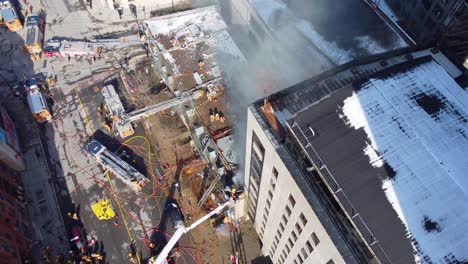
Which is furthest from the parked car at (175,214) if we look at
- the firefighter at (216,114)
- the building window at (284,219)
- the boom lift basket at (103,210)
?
the building window at (284,219)

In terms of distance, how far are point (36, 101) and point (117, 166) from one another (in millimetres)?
18064

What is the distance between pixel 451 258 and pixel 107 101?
48.7 metres

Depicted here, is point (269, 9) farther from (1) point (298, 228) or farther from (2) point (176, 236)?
(1) point (298, 228)

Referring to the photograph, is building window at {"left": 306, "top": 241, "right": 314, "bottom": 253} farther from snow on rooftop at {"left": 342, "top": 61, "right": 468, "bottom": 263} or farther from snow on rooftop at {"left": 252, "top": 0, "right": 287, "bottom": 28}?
snow on rooftop at {"left": 252, "top": 0, "right": 287, "bottom": 28}

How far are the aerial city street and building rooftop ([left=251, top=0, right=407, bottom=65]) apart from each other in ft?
0.90

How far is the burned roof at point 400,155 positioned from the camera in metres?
23.5

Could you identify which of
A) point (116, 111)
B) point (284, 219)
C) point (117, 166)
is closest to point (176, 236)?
point (117, 166)

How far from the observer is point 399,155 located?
2592 centimetres

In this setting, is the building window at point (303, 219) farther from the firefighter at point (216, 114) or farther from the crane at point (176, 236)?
the firefighter at point (216, 114)

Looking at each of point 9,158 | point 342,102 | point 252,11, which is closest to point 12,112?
point 9,158

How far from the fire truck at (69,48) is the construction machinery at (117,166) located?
19.0 m

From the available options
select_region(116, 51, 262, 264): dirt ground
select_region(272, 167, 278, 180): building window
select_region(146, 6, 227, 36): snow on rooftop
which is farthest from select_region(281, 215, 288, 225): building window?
select_region(146, 6, 227, 36): snow on rooftop

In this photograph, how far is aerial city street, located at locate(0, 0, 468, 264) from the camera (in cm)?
2550

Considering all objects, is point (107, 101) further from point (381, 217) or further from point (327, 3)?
point (381, 217)
